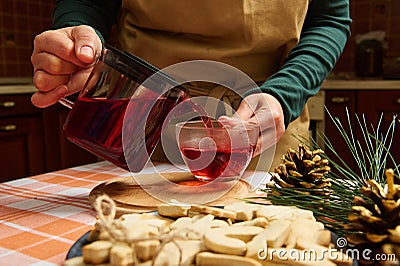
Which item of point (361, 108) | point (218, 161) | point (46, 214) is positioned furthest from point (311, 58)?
point (361, 108)

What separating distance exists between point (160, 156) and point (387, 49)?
→ 1745 mm

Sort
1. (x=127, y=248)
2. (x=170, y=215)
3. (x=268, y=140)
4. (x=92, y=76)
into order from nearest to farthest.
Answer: (x=127, y=248), (x=170, y=215), (x=92, y=76), (x=268, y=140)

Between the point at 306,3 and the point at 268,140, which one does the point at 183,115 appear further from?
the point at 306,3

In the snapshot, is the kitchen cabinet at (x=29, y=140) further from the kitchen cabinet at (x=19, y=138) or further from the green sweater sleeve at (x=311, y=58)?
the green sweater sleeve at (x=311, y=58)

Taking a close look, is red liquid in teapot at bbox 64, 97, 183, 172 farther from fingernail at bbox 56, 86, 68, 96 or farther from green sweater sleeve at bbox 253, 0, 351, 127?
green sweater sleeve at bbox 253, 0, 351, 127

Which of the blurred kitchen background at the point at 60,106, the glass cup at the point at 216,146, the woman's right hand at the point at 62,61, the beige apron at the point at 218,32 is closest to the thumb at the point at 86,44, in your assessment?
the woman's right hand at the point at 62,61

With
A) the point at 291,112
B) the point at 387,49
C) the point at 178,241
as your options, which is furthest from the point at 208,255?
the point at 387,49

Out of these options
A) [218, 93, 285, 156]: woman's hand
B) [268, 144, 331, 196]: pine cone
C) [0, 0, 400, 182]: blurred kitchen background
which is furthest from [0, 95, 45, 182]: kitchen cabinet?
[268, 144, 331, 196]: pine cone

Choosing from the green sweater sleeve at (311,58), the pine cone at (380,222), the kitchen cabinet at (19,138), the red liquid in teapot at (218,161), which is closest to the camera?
the pine cone at (380,222)

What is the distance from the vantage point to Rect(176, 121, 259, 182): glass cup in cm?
55

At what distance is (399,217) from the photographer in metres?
0.33

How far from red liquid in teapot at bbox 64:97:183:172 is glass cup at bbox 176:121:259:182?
0.14ft

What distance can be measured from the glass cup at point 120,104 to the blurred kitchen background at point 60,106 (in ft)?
4.48

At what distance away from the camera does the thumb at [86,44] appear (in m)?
0.58
